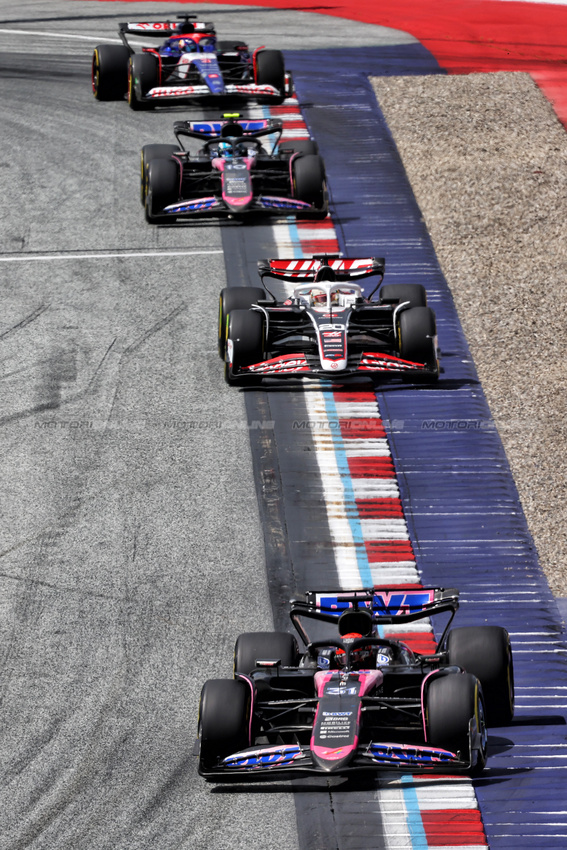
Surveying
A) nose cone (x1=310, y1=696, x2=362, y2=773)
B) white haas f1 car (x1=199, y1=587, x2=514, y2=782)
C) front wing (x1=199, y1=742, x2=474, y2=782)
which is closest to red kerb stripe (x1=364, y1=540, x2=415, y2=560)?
white haas f1 car (x1=199, y1=587, x2=514, y2=782)

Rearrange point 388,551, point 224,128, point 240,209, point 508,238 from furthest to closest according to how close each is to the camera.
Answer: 1. point 224,128
2. point 508,238
3. point 240,209
4. point 388,551

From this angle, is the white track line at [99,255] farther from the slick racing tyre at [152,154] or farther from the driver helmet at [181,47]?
the driver helmet at [181,47]

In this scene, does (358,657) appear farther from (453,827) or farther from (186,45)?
(186,45)

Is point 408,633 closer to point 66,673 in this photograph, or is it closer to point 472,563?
point 472,563

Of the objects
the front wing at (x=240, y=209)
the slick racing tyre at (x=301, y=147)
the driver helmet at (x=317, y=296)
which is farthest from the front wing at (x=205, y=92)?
the driver helmet at (x=317, y=296)

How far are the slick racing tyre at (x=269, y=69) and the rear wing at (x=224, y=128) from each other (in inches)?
143

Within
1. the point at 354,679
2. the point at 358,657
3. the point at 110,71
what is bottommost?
the point at 110,71

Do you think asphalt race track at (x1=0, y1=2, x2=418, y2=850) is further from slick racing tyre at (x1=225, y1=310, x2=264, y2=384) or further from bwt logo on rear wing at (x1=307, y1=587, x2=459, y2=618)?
bwt logo on rear wing at (x1=307, y1=587, x2=459, y2=618)

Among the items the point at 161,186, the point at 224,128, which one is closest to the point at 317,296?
the point at 161,186

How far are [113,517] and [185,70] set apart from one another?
12.9 meters

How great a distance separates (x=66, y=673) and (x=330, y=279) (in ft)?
21.8

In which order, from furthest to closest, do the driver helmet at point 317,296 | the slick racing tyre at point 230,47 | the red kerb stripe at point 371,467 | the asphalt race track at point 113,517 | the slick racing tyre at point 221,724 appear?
the slick racing tyre at point 230,47 < the driver helmet at point 317,296 < the red kerb stripe at point 371,467 < the asphalt race track at point 113,517 < the slick racing tyre at point 221,724

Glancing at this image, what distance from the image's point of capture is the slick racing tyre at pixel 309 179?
19.5 m

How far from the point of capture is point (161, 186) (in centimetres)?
1914
